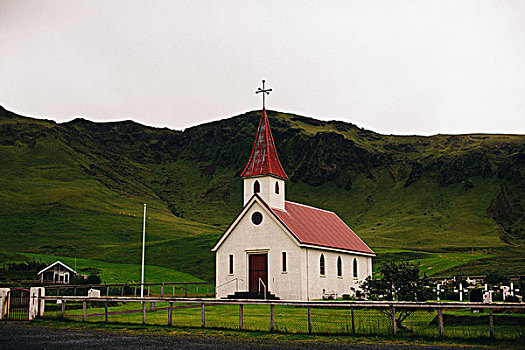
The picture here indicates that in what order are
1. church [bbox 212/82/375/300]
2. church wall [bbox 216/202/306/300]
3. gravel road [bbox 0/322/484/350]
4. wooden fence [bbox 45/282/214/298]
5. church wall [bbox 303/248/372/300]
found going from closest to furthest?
gravel road [bbox 0/322/484/350] → church wall [bbox 216/202/306/300] → church [bbox 212/82/375/300] → church wall [bbox 303/248/372/300] → wooden fence [bbox 45/282/214/298]

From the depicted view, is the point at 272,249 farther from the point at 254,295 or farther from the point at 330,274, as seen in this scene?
the point at 330,274

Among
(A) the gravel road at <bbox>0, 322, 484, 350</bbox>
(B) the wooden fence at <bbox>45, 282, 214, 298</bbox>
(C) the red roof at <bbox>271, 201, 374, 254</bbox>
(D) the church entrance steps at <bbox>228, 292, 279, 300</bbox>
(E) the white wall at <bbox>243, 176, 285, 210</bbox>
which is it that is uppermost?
(E) the white wall at <bbox>243, 176, 285, 210</bbox>

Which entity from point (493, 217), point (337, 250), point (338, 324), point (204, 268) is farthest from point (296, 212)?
point (493, 217)

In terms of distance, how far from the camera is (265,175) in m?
44.6

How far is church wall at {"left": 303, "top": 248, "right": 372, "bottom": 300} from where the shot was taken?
42406 millimetres

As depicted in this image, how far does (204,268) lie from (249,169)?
3579 centimetres

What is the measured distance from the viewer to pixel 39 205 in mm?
153500

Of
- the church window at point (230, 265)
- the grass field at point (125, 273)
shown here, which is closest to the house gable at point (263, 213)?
A: the church window at point (230, 265)

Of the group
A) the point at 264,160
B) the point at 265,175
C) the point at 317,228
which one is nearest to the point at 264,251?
the point at 265,175

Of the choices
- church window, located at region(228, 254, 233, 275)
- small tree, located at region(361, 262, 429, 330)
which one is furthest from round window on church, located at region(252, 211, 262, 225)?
small tree, located at region(361, 262, 429, 330)

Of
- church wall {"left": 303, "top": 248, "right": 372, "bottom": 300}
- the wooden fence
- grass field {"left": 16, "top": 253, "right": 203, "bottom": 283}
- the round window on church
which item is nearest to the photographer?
church wall {"left": 303, "top": 248, "right": 372, "bottom": 300}

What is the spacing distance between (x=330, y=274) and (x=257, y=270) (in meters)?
6.14

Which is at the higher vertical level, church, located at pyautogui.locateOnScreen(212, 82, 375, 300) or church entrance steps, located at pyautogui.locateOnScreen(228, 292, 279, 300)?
church, located at pyautogui.locateOnScreen(212, 82, 375, 300)

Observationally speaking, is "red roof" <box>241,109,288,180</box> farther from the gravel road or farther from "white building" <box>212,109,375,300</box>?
the gravel road
